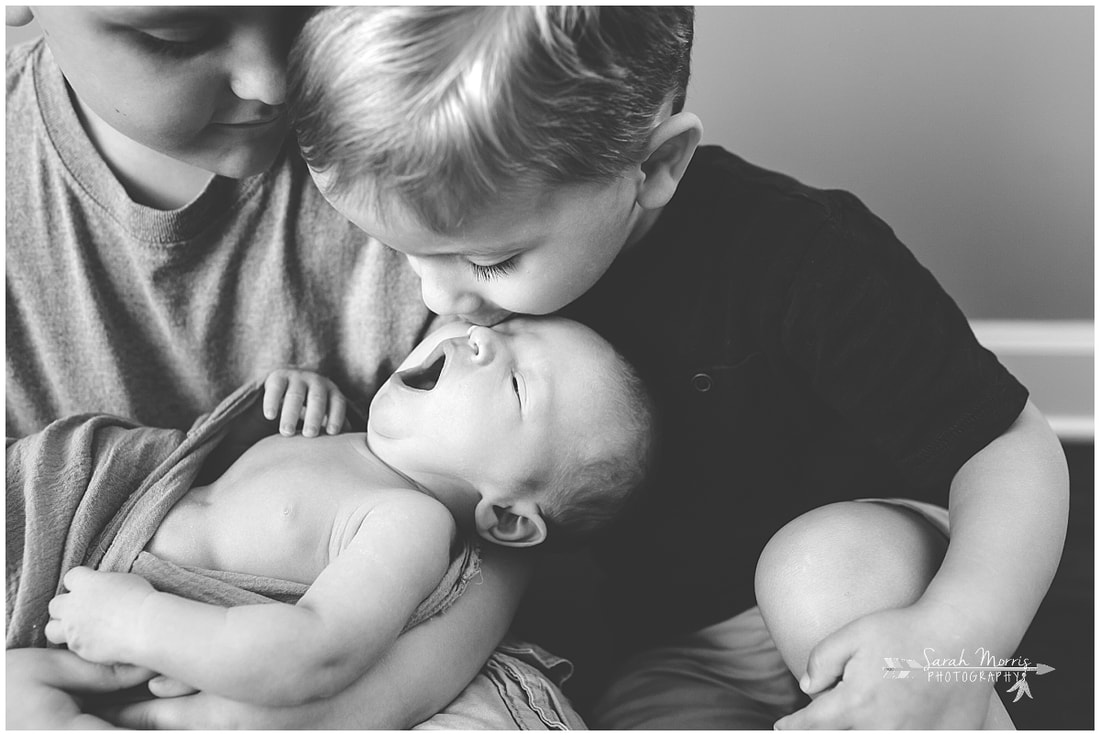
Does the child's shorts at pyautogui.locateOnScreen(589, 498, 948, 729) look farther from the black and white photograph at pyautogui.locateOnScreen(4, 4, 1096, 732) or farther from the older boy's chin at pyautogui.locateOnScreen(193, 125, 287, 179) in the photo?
the older boy's chin at pyautogui.locateOnScreen(193, 125, 287, 179)

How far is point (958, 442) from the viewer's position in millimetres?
886

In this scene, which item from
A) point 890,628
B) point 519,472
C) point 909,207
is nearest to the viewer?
point 890,628

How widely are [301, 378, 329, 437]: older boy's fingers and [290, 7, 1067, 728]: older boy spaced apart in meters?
0.24

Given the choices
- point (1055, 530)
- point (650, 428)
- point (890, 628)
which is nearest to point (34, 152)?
point (650, 428)

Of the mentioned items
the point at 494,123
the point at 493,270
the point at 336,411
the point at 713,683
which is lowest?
the point at 713,683

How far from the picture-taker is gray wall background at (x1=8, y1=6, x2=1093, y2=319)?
128 cm

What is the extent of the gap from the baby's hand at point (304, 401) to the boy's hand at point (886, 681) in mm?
525

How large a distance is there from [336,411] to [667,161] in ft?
1.44

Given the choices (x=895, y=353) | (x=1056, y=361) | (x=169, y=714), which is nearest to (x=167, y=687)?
(x=169, y=714)

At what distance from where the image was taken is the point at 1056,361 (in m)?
1.48

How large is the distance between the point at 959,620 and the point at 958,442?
6.4 inches

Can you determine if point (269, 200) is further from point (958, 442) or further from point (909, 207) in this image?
point (909, 207)

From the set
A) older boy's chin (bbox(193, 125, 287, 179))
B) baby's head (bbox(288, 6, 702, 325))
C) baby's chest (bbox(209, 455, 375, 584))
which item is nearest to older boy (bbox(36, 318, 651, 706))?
baby's chest (bbox(209, 455, 375, 584))

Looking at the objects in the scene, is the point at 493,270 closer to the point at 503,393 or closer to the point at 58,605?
the point at 503,393
